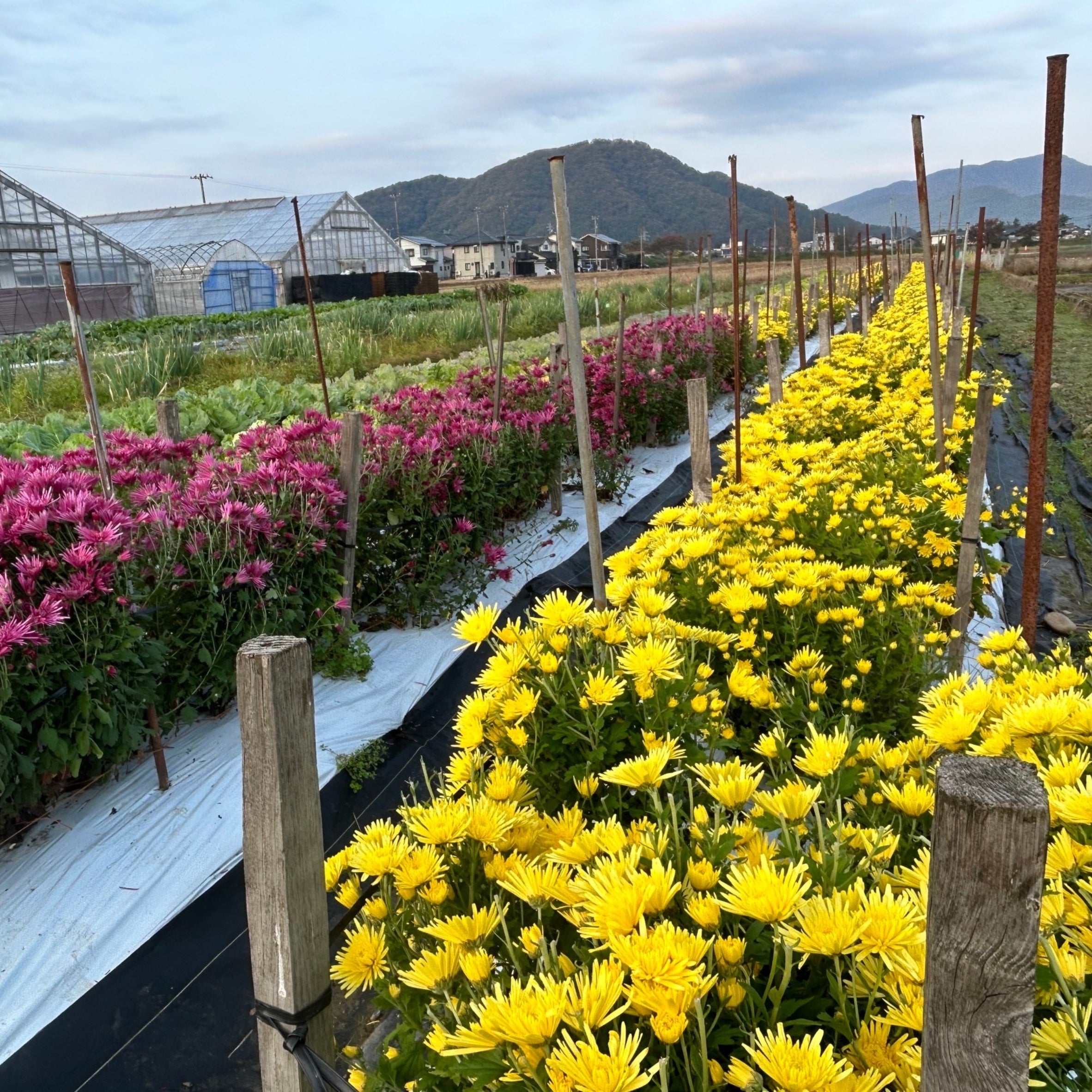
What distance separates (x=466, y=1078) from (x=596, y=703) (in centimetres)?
57

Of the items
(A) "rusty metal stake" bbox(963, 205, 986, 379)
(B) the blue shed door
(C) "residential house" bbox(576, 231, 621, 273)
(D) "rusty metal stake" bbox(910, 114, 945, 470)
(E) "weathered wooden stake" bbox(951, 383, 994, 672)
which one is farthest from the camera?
(C) "residential house" bbox(576, 231, 621, 273)

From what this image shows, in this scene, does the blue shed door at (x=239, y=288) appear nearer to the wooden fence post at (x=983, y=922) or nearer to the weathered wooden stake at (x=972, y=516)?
the weathered wooden stake at (x=972, y=516)

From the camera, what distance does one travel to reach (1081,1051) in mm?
814

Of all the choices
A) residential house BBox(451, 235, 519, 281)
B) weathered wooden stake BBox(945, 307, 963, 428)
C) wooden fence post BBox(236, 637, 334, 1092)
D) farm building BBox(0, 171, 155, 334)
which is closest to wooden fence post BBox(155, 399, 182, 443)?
wooden fence post BBox(236, 637, 334, 1092)

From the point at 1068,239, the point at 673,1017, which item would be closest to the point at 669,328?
the point at 673,1017

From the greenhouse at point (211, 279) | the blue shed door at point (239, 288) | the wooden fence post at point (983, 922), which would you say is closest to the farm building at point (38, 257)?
the greenhouse at point (211, 279)

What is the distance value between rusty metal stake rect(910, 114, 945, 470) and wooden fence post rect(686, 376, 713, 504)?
3.31 ft

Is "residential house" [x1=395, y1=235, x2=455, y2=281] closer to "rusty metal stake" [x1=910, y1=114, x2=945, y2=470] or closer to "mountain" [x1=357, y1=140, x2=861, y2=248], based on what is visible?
"mountain" [x1=357, y1=140, x2=861, y2=248]

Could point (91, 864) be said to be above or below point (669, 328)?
below

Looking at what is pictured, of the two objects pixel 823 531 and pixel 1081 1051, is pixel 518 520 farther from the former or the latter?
pixel 1081 1051

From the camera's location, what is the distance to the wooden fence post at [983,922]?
26.4 inches

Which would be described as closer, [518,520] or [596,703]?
[596,703]

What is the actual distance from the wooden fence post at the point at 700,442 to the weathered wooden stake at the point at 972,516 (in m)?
1.32

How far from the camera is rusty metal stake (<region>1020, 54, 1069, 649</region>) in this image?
2057 millimetres
